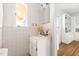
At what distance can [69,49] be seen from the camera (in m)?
0.81

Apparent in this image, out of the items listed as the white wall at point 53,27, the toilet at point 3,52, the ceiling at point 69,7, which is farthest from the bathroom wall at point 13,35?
the ceiling at point 69,7

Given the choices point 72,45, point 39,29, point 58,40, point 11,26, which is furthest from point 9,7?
point 72,45

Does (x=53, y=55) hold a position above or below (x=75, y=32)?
below

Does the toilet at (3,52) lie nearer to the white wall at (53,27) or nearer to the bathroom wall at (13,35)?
the bathroom wall at (13,35)

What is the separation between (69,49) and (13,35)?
18.6 inches

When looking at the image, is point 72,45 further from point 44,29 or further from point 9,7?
point 9,7

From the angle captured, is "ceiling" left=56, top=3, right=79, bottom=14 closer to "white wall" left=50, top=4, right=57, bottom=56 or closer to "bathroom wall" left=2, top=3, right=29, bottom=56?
"white wall" left=50, top=4, right=57, bottom=56

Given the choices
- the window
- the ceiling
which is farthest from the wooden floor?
the window

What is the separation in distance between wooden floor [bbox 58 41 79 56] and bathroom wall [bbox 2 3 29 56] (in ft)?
0.92

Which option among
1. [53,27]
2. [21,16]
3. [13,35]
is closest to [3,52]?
[13,35]

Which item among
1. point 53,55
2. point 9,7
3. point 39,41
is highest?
point 9,7

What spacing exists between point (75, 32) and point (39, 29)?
0.30m

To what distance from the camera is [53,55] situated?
813 mm

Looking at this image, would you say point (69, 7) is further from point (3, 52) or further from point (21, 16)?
point (3, 52)
